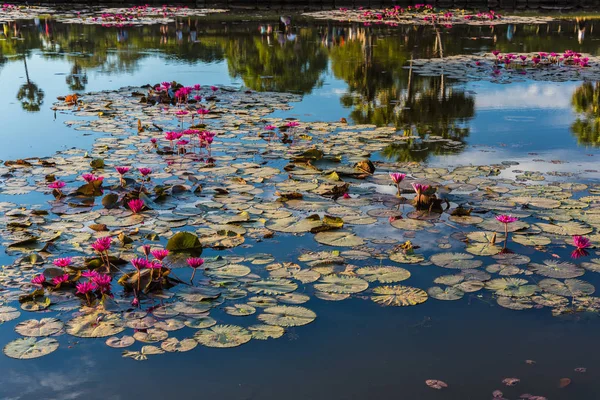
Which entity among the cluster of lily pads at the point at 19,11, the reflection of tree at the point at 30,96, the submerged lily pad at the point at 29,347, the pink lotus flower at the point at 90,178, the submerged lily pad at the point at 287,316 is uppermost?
the cluster of lily pads at the point at 19,11

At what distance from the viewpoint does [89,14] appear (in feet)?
83.8

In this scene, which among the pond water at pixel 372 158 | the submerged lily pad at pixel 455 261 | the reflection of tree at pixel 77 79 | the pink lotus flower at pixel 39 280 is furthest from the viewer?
the reflection of tree at pixel 77 79

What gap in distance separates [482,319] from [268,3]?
103ft

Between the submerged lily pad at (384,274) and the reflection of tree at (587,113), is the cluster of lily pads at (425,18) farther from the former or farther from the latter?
the submerged lily pad at (384,274)

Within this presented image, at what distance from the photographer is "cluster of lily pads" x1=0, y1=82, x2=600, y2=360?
128 inches

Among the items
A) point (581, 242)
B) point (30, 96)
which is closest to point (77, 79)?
point (30, 96)

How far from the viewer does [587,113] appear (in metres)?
8.41

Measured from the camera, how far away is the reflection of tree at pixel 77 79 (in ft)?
34.1

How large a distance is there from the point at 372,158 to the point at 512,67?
7.37m

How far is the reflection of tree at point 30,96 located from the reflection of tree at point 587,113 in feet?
22.5

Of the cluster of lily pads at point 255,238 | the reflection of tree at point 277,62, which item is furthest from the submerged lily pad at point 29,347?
the reflection of tree at point 277,62

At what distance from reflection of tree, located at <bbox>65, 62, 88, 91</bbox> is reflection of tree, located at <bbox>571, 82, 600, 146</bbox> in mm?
7318

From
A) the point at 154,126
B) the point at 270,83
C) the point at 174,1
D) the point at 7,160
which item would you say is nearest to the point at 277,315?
the point at 7,160

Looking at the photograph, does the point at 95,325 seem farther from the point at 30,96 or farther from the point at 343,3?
the point at 343,3
